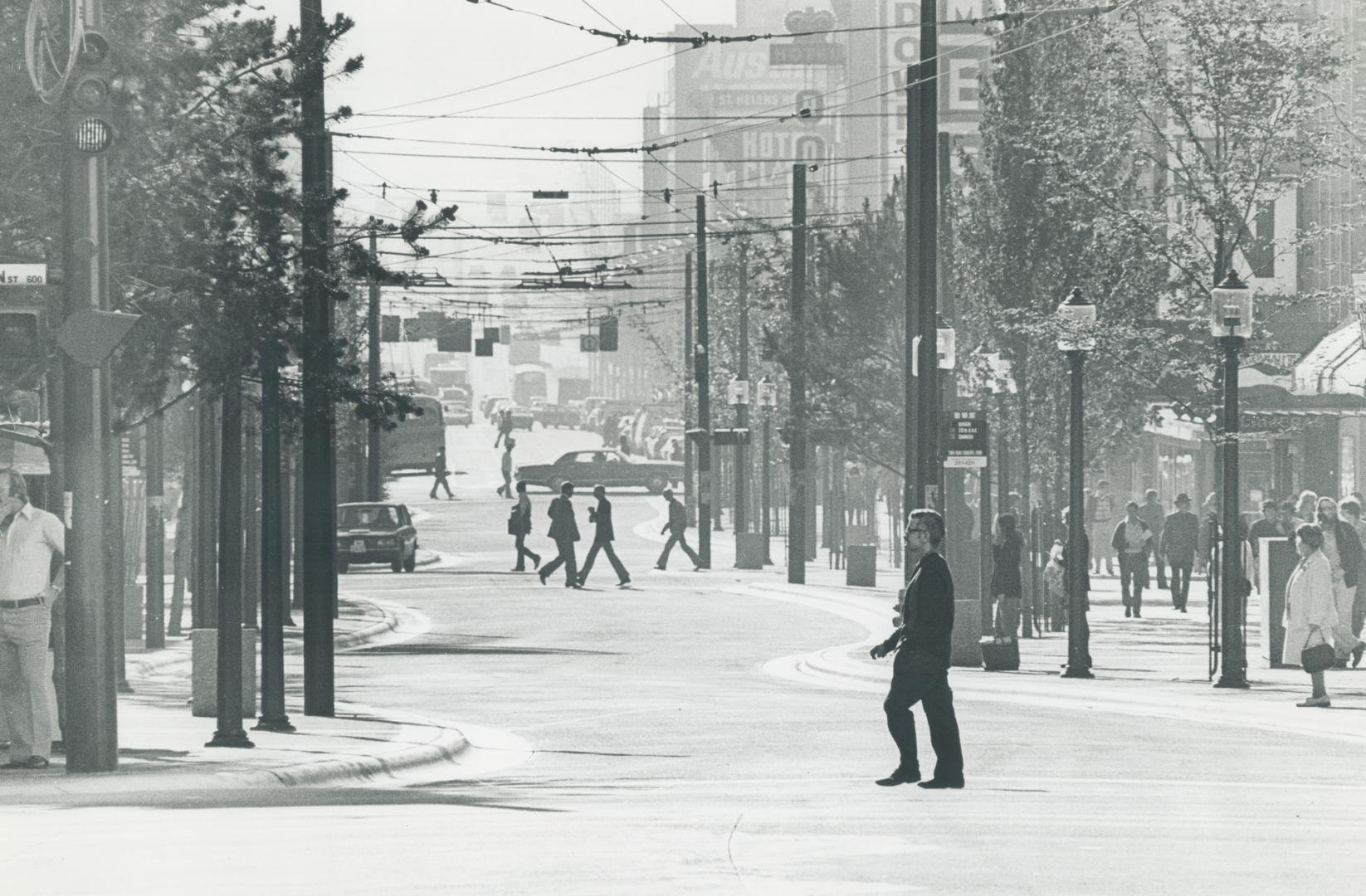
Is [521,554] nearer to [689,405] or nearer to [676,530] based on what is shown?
[676,530]

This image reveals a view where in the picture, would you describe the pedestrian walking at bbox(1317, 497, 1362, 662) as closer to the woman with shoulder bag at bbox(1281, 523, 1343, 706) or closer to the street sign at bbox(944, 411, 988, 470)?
the woman with shoulder bag at bbox(1281, 523, 1343, 706)

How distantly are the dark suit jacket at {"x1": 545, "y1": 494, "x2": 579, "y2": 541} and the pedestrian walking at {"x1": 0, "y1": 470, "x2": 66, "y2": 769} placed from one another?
25.8m

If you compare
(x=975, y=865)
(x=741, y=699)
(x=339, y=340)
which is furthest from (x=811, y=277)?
(x=975, y=865)

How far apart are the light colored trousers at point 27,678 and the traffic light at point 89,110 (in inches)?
117

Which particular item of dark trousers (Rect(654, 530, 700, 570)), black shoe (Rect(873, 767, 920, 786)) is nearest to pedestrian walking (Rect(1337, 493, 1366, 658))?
black shoe (Rect(873, 767, 920, 786))

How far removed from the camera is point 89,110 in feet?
45.8

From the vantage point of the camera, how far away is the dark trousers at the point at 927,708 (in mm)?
13805

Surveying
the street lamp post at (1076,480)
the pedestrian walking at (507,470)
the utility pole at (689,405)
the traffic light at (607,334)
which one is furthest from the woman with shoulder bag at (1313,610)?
the traffic light at (607,334)

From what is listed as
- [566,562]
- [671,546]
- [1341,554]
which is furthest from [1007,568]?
[671,546]

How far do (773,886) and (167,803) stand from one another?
4.50 metres

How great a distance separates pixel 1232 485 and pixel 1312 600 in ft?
7.52

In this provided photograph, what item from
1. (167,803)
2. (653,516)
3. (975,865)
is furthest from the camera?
(653,516)

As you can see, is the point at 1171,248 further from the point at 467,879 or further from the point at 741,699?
the point at 467,879

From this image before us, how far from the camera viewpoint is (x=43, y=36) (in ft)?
47.2
